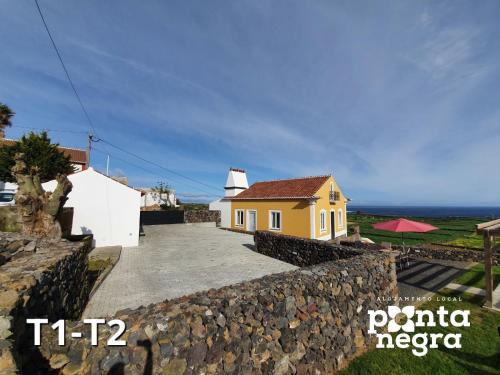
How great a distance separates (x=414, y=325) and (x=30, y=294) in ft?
29.9

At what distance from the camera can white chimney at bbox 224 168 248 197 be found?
29691 millimetres

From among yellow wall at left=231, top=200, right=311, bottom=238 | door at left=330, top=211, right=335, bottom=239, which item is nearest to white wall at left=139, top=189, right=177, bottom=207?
yellow wall at left=231, top=200, right=311, bottom=238

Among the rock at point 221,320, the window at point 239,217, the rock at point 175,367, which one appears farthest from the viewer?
the window at point 239,217

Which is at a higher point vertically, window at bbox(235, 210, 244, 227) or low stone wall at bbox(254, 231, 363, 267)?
window at bbox(235, 210, 244, 227)

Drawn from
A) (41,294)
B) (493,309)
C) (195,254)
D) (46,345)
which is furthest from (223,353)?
(195,254)

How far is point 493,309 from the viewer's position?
7.89 meters

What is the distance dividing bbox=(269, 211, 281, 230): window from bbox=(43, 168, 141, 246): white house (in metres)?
11.5

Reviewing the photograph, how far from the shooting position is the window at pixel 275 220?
859 inches

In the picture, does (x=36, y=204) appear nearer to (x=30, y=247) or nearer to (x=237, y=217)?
(x=30, y=247)

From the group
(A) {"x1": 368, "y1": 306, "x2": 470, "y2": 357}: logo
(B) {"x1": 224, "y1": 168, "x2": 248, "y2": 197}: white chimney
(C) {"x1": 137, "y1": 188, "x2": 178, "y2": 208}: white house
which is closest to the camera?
(A) {"x1": 368, "y1": 306, "x2": 470, "y2": 357}: logo

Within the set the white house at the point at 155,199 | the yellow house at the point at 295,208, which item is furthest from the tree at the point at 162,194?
the yellow house at the point at 295,208

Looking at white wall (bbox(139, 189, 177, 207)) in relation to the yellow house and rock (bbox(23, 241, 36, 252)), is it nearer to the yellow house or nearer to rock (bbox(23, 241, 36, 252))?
the yellow house

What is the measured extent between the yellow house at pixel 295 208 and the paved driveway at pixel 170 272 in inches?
236

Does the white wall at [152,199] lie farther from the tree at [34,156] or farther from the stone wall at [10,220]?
the stone wall at [10,220]
